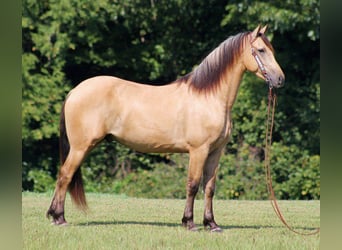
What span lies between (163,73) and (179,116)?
921cm

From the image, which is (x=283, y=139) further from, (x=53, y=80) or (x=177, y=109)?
(x=177, y=109)

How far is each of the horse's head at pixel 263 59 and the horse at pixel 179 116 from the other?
0.04ft

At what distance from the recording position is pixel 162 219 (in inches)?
314

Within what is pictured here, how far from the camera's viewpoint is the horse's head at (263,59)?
21.9 ft

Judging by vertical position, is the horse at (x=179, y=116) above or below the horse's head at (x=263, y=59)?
below

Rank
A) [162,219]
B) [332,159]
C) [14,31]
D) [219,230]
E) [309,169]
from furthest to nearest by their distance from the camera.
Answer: [309,169] < [162,219] < [219,230] < [14,31] < [332,159]

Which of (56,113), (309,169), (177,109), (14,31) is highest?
(14,31)

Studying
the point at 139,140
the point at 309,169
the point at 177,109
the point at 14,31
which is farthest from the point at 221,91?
the point at 309,169

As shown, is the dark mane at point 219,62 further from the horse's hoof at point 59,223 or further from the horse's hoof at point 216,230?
the horse's hoof at point 59,223

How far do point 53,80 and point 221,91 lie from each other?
8670 mm

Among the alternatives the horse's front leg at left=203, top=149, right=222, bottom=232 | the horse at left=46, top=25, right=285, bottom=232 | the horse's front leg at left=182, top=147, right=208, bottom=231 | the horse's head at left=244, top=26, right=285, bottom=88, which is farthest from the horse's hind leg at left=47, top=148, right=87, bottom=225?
the horse's head at left=244, top=26, right=285, bottom=88

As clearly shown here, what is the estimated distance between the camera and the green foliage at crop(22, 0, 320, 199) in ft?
45.8

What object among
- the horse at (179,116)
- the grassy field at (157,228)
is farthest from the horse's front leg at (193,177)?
the grassy field at (157,228)

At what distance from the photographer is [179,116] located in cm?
693
